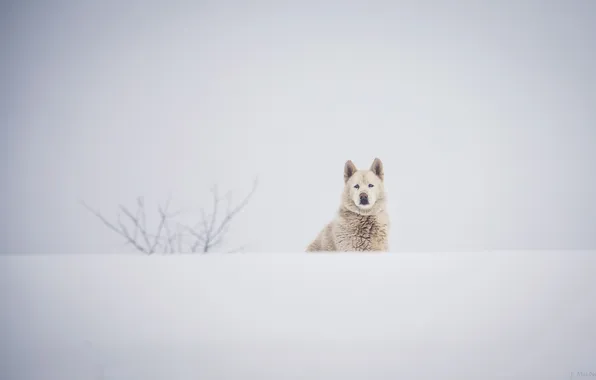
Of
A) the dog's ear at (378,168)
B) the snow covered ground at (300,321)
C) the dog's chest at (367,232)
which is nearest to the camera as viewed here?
the snow covered ground at (300,321)

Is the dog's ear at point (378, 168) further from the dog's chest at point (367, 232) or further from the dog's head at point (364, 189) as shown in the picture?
the dog's chest at point (367, 232)

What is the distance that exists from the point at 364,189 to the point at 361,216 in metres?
0.30

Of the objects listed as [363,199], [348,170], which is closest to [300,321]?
[363,199]

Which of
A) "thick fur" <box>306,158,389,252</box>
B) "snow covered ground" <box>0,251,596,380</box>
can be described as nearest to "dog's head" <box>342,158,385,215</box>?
"thick fur" <box>306,158,389,252</box>

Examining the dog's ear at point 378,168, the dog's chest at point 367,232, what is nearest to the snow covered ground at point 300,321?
the dog's chest at point 367,232

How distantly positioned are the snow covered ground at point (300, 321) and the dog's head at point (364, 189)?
83.3 inches

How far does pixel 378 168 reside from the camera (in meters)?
3.75

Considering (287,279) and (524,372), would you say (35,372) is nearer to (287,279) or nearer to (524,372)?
(287,279)

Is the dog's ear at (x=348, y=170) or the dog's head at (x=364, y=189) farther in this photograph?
the dog's ear at (x=348, y=170)

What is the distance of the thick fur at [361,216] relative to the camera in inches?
A: 140

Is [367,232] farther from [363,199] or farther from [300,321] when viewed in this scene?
[300,321]

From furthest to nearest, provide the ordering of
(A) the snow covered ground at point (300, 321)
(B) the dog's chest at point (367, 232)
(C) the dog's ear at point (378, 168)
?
(C) the dog's ear at point (378, 168) → (B) the dog's chest at point (367, 232) → (A) the snow covered ground at point (300, 321)

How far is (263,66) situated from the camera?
196 m

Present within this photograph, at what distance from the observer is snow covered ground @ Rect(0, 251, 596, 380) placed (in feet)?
2.92
